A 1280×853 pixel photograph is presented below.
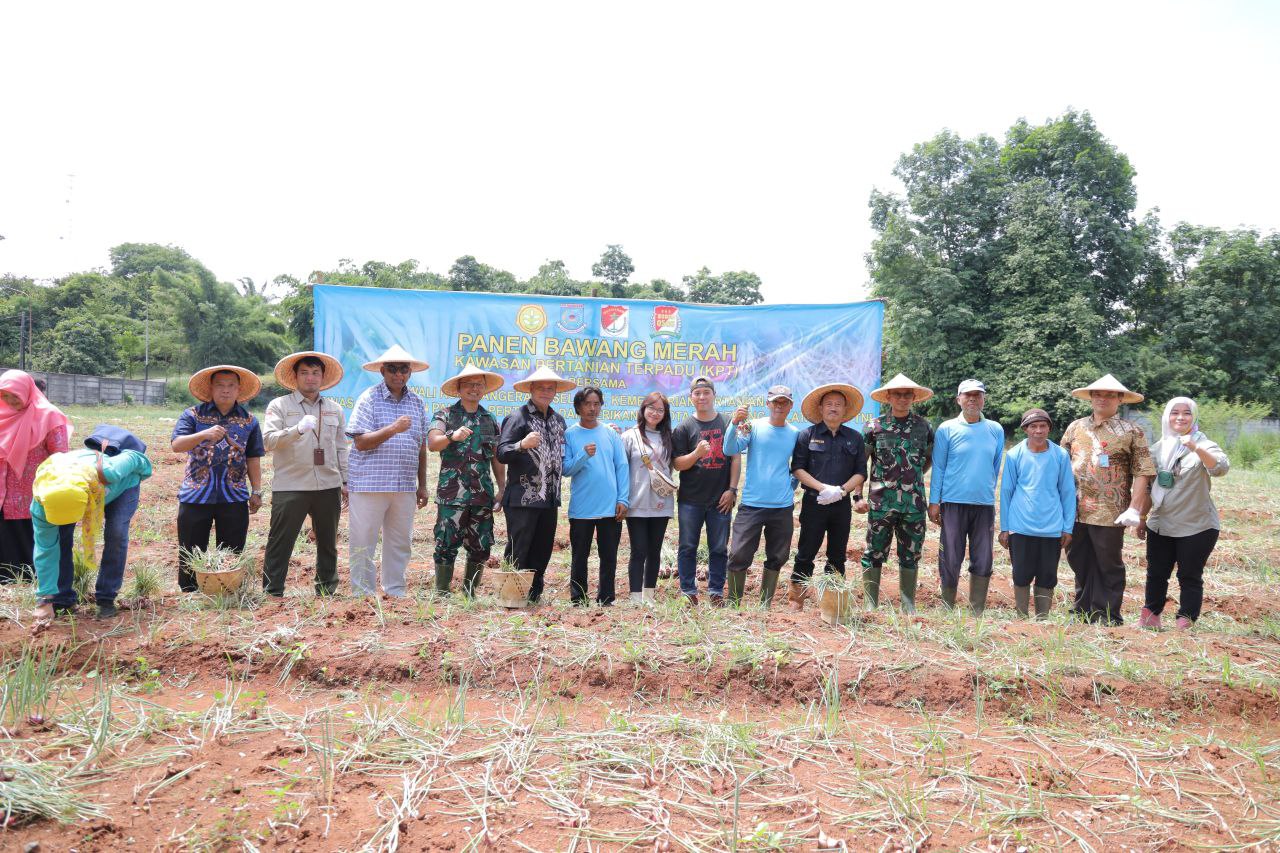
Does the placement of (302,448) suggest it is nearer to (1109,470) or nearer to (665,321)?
(665,321)

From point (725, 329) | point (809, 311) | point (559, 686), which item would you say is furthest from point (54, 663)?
point (809, 311)

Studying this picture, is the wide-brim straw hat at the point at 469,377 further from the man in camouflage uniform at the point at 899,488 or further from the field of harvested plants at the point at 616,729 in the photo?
the man in camouflage uniform at the point at 899,488

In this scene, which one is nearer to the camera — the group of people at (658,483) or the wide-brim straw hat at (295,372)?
the group of people at (658,483)

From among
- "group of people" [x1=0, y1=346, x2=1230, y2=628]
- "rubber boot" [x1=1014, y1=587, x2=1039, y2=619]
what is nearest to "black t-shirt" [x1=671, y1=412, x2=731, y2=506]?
"group of people" [x1=0, y1=346, x2=1230, y2=628]

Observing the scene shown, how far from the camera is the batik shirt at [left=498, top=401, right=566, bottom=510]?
183 inches

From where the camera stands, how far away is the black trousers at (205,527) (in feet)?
14.7

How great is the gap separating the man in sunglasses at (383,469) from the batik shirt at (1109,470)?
168 inches

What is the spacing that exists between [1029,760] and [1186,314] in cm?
3003

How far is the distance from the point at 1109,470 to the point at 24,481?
21.4 feet

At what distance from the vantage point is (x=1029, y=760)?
2.90 metres

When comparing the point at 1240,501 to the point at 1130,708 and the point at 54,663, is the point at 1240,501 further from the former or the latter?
the point at 54,663

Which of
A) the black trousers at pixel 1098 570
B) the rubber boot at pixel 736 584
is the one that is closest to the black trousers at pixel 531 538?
the rubber boot at pixel 736 584

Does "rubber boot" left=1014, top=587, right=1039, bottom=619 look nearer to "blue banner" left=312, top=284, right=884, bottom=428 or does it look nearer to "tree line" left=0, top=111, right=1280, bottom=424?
"blue banner" left=312, top=284, right=884, bottom=428

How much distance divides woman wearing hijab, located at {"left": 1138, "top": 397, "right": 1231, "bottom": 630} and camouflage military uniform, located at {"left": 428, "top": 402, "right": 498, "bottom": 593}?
4.20 metres
